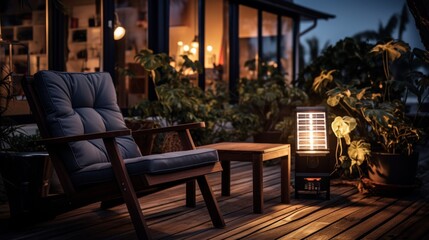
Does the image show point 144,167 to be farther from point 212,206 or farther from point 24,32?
point 24,32

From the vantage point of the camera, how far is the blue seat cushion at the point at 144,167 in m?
3.13

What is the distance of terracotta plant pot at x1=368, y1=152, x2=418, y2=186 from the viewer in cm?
477

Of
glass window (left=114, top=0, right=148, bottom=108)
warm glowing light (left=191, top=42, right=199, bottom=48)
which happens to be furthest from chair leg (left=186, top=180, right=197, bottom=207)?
warm glowing light (left=191, top=42, right=199, bottom=48)

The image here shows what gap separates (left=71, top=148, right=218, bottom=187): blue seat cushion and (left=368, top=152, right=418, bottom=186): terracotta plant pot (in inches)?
78.8

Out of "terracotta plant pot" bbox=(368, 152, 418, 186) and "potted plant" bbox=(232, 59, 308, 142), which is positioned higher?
"potted plant" bbox=(232, 59, 308, 142)

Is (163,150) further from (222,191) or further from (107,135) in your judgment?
(107,135)

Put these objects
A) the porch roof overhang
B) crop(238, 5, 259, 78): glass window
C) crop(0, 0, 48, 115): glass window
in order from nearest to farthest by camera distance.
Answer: crop(0, 0, 48, 115): glass window, the porch roof overhang, crop(238, 5, 259, 78): glass window

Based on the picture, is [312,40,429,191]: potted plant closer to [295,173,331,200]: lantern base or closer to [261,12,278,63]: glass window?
[295,173,331,200]: lantern base

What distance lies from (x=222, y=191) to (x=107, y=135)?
187cm

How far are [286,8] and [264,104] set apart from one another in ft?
10.1

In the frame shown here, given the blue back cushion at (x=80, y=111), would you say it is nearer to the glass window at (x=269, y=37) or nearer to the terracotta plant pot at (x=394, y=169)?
the terracotta plant pot at (x=394, y=169)

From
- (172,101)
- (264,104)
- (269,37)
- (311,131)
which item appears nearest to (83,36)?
(264,104)

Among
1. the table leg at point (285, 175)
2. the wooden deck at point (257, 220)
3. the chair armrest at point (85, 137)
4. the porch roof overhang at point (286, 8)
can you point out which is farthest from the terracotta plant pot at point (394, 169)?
the porch roof overhang at point (286, 8)

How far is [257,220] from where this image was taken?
3832mm
